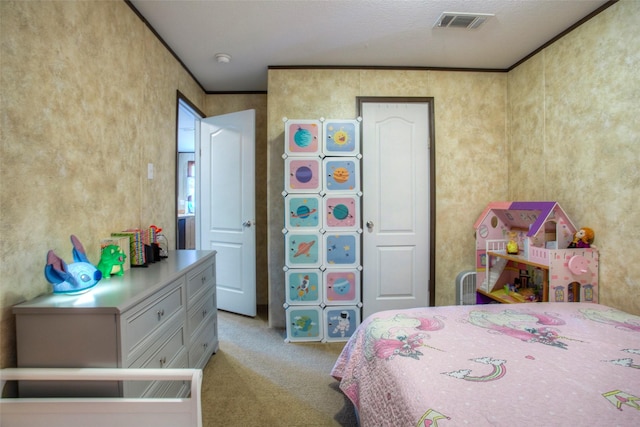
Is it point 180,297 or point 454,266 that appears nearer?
point 180,297

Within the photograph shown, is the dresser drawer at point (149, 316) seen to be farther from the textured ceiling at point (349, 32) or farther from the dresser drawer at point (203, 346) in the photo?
the textured ceiling at point (349, 32)

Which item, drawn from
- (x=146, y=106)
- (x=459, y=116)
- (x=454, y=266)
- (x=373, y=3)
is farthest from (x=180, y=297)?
(x=459, y=116)

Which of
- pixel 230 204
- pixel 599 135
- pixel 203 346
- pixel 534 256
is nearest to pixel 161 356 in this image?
pixel 203 346

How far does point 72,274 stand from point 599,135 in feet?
10.4

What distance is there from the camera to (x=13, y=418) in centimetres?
96

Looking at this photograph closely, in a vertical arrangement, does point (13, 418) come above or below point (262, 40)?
below

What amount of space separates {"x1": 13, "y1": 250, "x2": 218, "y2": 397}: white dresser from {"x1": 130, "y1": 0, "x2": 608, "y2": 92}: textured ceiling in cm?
179

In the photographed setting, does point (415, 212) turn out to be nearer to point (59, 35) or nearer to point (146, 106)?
point (146, 106)

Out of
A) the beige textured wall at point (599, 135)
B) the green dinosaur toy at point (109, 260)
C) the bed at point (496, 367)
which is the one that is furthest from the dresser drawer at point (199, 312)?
the beige textured wall at point (599, 135)

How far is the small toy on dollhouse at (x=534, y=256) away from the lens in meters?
2.04

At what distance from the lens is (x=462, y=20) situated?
2.18 metres

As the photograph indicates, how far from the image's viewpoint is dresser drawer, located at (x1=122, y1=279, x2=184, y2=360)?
1.20m

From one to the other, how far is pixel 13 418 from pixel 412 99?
3.25 meters

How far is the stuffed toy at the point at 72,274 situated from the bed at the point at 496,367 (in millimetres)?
1288
